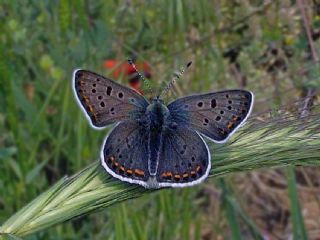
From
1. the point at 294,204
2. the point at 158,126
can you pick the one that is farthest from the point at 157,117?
the point at 294,204

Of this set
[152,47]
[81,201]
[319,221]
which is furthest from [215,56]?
[81,201]

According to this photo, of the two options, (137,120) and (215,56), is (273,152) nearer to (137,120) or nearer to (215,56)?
(137,120)

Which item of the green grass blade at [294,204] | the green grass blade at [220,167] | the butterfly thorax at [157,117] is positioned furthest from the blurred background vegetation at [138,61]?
the green grass blade at [220,167]

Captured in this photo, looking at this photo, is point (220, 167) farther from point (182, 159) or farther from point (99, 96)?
point (99, 96)

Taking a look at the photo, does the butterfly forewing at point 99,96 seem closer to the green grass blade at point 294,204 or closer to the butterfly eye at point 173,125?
the butterfly eye at point 173,125

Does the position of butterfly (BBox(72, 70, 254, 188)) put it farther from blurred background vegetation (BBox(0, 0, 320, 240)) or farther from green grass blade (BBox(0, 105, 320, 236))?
blurred background vegetation (BBox(0, 0, 320, 240))
